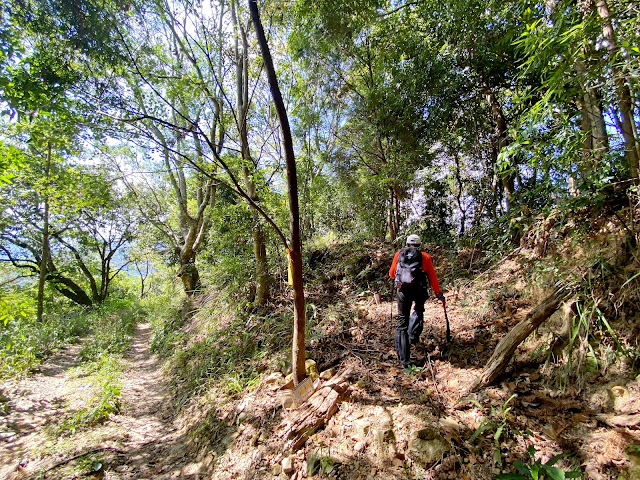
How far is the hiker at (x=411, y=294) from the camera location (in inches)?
144

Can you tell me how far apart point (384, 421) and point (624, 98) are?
3.74 metres

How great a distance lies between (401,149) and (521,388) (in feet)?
17.6

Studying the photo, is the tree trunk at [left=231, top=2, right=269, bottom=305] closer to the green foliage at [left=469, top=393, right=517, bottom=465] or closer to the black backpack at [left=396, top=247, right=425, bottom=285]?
the black backpack at [left=396, top=247, right=425, bottom=285]

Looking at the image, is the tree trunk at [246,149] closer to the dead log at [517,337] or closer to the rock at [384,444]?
the rock at [384,444]

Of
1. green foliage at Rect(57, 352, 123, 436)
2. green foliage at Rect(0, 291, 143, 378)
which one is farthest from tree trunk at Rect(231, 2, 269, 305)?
green foliage at Rect(0, 291, 143, 378)

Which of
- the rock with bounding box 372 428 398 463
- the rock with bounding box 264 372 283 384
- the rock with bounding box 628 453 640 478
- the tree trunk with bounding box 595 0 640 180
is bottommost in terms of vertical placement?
the rock with bounding box 372 428 398 463

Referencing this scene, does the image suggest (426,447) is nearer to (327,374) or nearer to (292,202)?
(327,374)

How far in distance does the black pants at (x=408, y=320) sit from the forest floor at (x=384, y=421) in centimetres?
24

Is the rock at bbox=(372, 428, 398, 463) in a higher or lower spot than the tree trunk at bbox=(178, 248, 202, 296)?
lower

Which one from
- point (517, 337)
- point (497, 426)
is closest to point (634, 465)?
point (497, 426)

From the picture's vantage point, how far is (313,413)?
3.12 metres

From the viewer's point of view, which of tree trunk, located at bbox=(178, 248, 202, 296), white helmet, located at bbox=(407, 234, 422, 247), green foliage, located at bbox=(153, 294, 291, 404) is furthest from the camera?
tree trunk, located at bbox=(178, 248, 202, 296)

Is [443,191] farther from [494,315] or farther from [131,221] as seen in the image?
[131,221]

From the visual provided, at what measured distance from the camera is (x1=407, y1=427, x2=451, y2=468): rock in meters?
2.36
